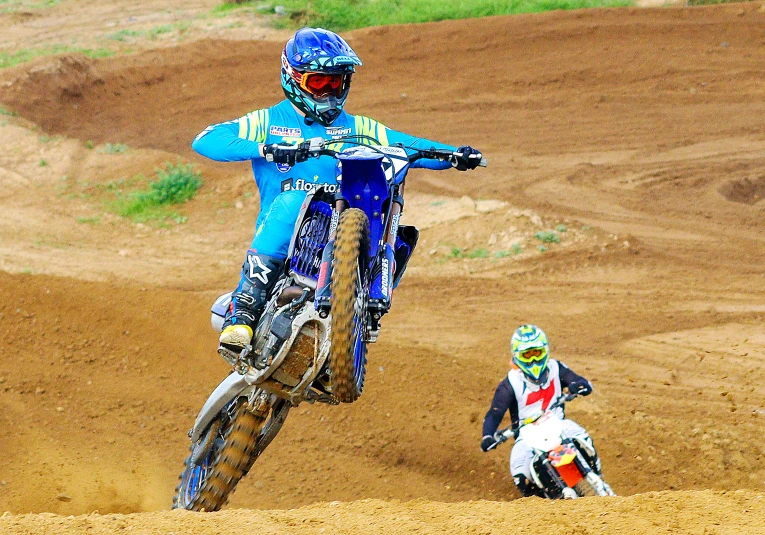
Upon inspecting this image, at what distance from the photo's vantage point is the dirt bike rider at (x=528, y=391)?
8.67 m

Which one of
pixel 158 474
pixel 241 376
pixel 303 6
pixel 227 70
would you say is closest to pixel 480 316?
pixel 158 474

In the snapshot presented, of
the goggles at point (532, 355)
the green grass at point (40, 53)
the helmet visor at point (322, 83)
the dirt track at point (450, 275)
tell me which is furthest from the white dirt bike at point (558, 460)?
the green grass at point (40, 53)

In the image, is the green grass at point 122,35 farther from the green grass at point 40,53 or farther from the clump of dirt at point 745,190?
the clump of dirt at point 745,190

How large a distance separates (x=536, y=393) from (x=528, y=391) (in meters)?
0.08

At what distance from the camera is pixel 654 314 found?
496 inches

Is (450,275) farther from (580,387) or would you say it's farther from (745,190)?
(745,190)

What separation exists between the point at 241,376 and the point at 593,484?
11.2 ft

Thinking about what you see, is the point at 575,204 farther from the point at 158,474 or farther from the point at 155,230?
the point at 158,474

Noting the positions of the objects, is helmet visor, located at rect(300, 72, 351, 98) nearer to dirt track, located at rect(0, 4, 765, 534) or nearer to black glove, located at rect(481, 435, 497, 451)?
dirt track, located at rect(0, 4, 765, 534)

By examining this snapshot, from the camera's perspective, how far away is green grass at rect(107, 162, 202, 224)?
17656 mm

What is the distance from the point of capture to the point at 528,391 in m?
8.98

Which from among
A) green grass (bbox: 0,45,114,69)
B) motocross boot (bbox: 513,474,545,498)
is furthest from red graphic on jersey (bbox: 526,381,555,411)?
green grass (bbox: 0,45,114,69)

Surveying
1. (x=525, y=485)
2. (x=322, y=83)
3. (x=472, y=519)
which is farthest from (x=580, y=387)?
(x=322, y=83)

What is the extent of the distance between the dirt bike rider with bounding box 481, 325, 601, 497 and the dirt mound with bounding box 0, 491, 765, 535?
260 cm
